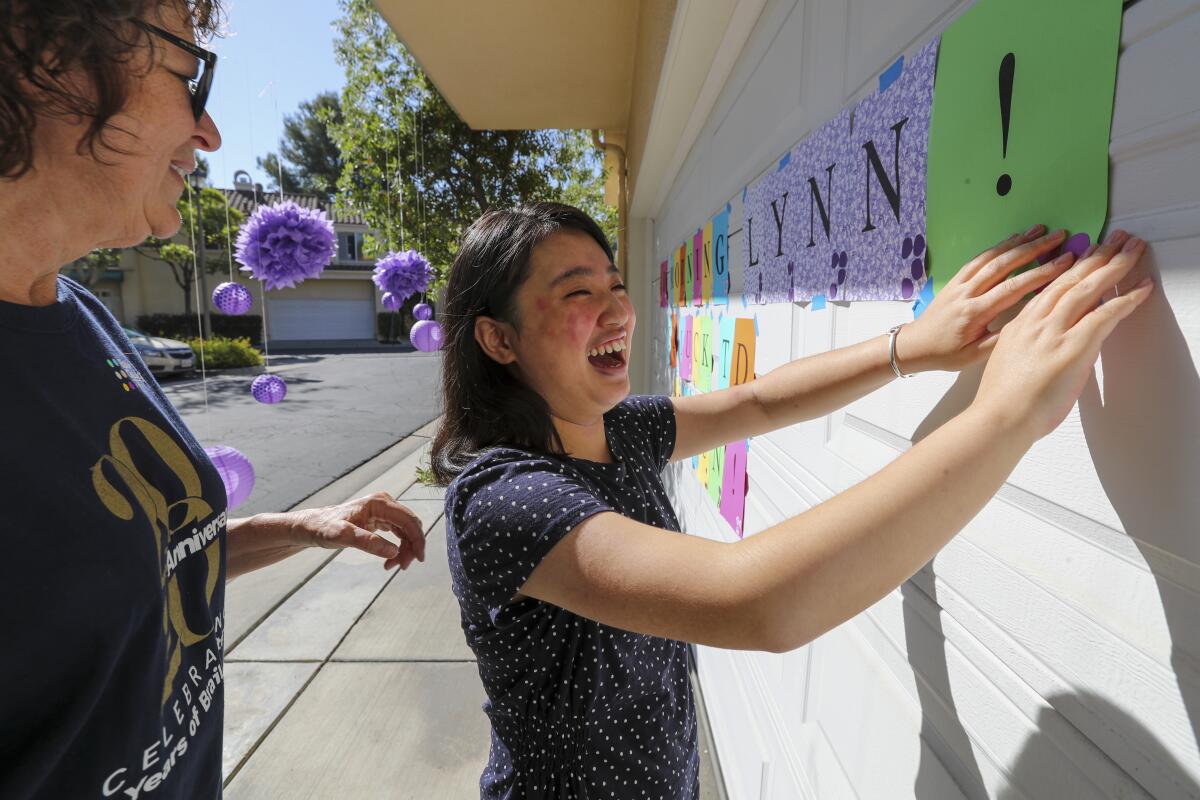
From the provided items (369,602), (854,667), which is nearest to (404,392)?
(369,602)

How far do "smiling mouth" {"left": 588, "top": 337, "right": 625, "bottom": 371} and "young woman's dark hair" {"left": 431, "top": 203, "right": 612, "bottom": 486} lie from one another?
15 cm

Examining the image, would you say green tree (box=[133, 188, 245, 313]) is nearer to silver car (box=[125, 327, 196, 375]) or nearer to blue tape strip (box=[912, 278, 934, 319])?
silver car (box=[125, 327, 196, 375])

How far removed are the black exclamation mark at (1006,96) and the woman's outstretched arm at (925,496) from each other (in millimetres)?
170

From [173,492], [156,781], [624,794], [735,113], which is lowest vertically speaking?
[624,794]

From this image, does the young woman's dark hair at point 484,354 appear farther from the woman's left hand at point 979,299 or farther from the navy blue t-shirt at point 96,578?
the woman's left hand at point 979,299

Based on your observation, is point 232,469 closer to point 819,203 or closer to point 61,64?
point 61,64

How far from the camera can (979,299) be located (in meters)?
0.75

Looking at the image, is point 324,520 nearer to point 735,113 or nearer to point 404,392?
point 735,113

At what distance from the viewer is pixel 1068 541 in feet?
2.27

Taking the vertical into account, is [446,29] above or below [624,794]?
above

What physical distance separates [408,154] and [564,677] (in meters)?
8.34

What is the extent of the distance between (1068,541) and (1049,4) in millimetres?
571

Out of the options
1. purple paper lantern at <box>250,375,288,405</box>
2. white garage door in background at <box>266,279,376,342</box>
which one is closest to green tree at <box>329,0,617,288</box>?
purple paper lantern at <box>250,375,288,405</box>

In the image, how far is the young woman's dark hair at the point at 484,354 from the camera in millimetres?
1229
